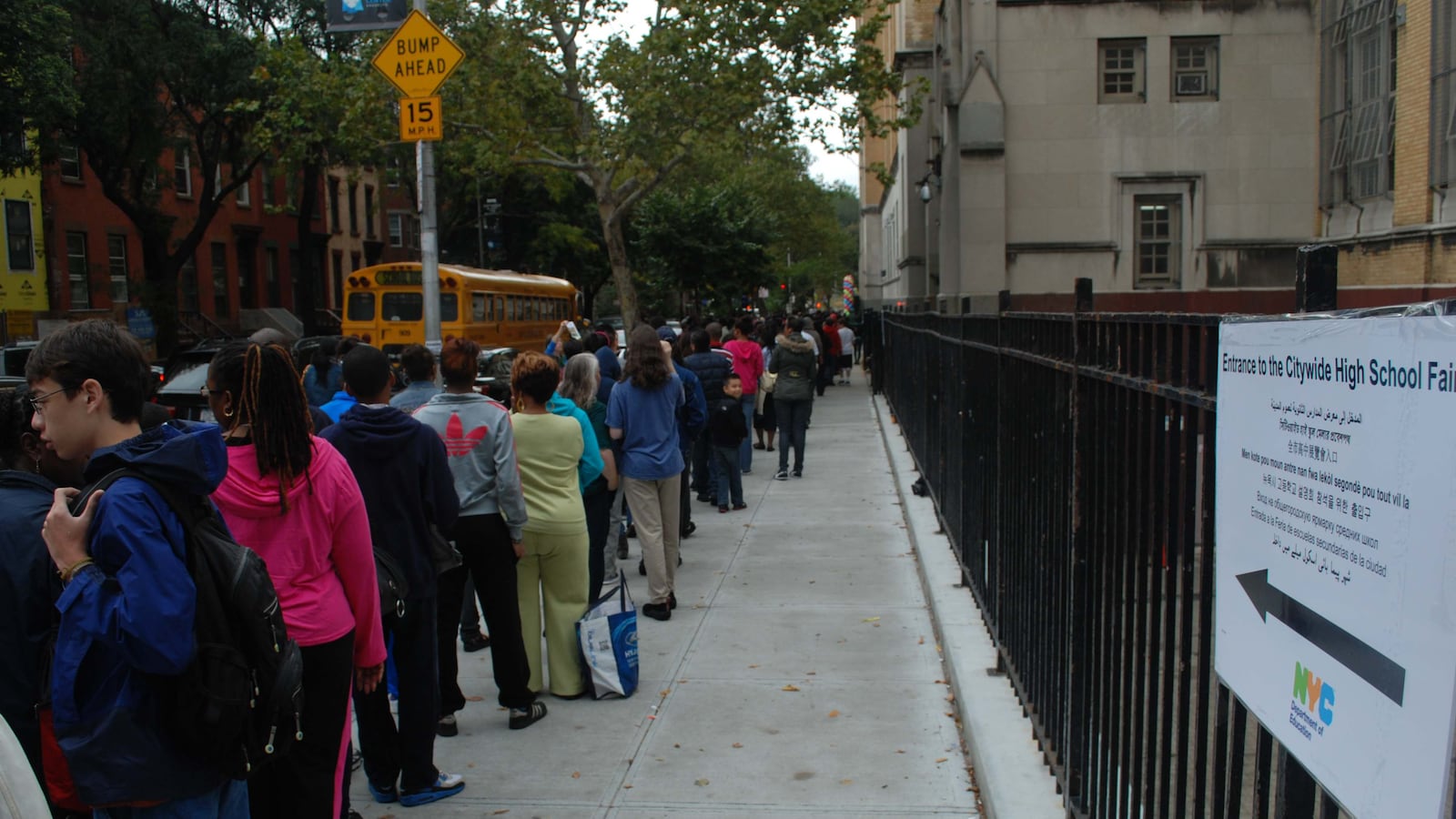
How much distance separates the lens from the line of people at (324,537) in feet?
9.18

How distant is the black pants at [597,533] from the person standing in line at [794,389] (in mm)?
6253

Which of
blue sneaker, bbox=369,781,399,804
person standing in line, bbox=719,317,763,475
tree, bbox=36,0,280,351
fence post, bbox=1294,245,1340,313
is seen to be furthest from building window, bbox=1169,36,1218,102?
fence post, bbox=1294,245,1340,313

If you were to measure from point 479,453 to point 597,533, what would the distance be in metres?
2.19

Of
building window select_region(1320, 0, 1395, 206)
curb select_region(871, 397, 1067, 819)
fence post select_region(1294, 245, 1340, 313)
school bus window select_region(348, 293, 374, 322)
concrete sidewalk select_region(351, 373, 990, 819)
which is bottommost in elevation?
concrete sidewalk select_region(351, 373, 990, 819)

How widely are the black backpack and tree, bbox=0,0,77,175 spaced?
21592 millimetres

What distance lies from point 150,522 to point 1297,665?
7.92 feet

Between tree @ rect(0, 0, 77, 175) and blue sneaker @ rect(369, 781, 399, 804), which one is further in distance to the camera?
tree @ rect(0, 0, 77, 175)

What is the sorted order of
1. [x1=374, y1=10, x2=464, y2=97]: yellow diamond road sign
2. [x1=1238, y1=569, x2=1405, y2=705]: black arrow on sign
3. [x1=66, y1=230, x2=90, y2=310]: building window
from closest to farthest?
[x1=1238, y1=569, x2=1405, y2=705]: black arrow on sign
[x1=374, y1=10, x2=464, y2=97]: yellow diamond road sign
[x1=66, y1=230, x2=90, y2=310]: building window

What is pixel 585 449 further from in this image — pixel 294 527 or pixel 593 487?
pixel 294 527

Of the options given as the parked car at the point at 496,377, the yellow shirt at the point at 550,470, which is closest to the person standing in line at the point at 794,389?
the parked car at the point at 496,377

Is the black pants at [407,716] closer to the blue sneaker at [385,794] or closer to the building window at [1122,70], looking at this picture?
the blue sneaker at [385,794]

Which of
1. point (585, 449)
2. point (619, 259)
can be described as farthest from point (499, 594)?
point (619, 259)

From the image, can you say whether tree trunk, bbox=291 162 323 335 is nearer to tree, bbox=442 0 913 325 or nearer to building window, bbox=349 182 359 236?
building window, bbox=349 182 359 236

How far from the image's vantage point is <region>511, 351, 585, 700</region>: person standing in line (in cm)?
658
